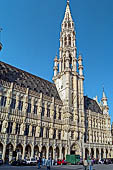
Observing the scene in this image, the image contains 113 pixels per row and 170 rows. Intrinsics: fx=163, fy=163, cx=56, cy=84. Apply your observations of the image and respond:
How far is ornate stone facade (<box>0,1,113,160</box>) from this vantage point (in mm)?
38688

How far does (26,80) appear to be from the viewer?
48.7 metres

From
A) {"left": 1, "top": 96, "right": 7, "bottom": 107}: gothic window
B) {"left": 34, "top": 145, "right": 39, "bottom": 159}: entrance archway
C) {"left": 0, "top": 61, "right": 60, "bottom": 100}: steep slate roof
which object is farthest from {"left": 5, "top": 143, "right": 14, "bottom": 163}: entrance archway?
{"left": 0, "top": 61, "right": 60, "bottom": 100}: steep slate roof

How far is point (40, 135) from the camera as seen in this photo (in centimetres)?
4328

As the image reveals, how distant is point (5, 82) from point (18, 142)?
1469 centimetres

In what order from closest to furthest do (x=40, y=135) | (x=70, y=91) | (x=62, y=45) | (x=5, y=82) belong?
(x=5, y=82), (x=40, y=135), (x=70, y=91), (x=62, y=45)

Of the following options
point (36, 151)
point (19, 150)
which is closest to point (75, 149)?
point (36, 151)

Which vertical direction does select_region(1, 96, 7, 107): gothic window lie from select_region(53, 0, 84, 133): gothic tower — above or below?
below

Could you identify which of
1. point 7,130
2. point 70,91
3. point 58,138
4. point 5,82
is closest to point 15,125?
point 7,130

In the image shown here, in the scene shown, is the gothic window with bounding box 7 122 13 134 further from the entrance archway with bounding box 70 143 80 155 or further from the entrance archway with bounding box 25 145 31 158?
the entrance archway with bounding box 70 143 80 155

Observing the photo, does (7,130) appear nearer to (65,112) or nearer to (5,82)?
(5,82)

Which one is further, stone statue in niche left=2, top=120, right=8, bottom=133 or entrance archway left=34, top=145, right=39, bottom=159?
entrance archway left=34, top=145, right=39, bottom=159

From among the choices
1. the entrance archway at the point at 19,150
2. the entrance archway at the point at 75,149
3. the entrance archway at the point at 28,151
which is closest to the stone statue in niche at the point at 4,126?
the entrance archway at the point at 19,150

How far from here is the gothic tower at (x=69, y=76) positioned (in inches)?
2051

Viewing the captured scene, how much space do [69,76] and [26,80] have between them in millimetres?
15105
